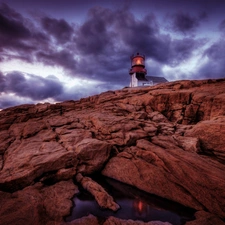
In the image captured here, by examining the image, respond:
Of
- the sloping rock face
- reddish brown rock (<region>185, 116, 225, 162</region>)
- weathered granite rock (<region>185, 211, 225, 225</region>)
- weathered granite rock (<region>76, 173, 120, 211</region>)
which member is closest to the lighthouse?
the sloping rock face

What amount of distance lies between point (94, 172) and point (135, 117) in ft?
25.1

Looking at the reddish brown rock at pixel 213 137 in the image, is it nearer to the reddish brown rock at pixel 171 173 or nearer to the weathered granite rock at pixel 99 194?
the reddish brown rock at pixel 171 173

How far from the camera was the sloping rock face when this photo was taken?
10297mm

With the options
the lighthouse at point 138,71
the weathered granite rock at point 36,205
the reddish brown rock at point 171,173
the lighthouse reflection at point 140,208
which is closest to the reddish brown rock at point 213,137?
the reddish brown rock at point 171,173

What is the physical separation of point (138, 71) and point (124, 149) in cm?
4566

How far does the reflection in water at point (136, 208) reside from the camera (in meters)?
9.45

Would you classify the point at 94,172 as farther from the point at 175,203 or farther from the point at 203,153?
the point at 203,153

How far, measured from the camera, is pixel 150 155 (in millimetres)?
13273

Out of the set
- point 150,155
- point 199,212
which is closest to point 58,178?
point 150,155

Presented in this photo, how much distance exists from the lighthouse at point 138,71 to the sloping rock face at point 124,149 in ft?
113

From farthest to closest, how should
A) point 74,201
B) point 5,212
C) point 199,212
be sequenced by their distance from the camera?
1. point 74,201
2. point 199,212
3. point 5,212

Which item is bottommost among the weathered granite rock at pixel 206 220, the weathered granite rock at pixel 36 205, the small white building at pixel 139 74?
the weathered granite rock at pixel 206 220

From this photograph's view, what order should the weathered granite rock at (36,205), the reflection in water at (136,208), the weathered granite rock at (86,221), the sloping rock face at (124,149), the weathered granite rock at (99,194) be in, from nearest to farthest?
the weathered granite rock at (36,205), the weathered granite rock at (86,221), the reflection in water at (136,208), the weathered granite rock at (99,194), the sloping rock face at (124,149)

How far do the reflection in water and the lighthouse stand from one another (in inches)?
1853
